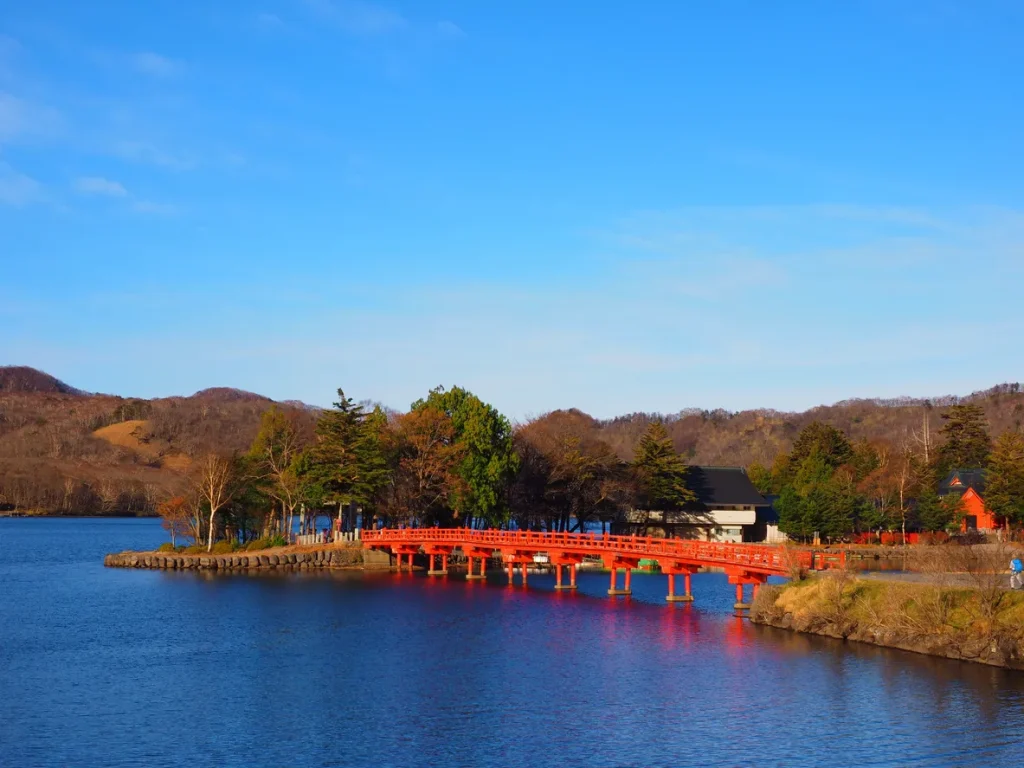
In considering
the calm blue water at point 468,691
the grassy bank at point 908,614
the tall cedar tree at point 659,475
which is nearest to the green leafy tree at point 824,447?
the tall cedar tree at point 659,475

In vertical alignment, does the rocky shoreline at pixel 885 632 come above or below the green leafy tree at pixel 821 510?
below

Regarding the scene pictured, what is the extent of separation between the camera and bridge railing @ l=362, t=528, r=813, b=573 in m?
44.4

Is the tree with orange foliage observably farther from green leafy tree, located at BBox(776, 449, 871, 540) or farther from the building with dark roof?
green leafy tree, located at BBox(776, 449, 871, 540)

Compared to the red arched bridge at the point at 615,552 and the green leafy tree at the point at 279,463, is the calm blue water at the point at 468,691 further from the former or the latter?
the green leafy tree at the point at 279,463

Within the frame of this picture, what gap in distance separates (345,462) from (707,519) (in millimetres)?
33758

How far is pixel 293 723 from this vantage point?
26328 millimetres

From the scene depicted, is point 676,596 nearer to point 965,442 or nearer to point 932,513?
point 932,513

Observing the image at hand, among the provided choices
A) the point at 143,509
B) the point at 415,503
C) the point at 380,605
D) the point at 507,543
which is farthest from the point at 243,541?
the point at 143,509

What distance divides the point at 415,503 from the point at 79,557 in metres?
28.0

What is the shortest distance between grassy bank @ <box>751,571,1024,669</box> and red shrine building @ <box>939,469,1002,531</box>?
49.4 meters

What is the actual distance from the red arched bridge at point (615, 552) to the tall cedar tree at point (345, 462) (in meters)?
3.66

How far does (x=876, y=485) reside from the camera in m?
90.2

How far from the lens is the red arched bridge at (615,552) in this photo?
4456 cm

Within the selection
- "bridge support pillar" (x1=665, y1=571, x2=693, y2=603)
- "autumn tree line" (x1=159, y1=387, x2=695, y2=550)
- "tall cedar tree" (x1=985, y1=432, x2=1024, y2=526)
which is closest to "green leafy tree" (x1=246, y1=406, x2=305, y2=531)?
"autumn tree line" (x1=159, y1=387, x2=695, y2=550)
